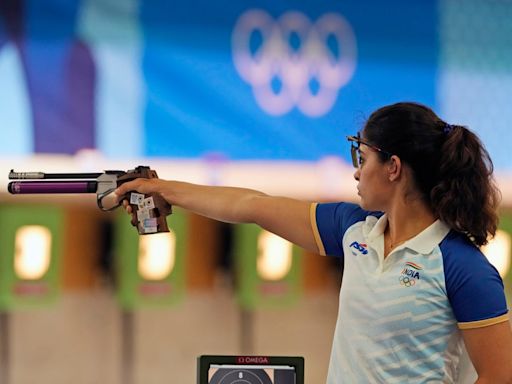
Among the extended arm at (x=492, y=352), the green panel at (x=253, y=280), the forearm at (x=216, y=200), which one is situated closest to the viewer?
the extended arm at (x=492, y=352)

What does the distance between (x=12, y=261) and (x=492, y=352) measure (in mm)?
2578

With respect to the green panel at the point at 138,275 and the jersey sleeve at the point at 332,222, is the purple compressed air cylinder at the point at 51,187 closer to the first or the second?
the jersey sleeve at the point at 332,222

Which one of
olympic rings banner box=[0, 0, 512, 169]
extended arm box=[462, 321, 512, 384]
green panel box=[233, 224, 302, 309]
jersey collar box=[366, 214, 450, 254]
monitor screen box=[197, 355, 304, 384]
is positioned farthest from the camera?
green panel box=[233, 224, 302, 309]

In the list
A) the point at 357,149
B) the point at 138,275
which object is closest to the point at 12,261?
the point at 138,275

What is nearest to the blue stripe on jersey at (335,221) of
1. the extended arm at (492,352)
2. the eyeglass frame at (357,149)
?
the eyeglass frame at (357,149)

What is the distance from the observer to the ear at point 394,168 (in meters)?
1.60

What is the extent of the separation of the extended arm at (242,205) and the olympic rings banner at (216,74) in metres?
1.58

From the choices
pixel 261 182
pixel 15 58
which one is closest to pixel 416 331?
pixel 261 182

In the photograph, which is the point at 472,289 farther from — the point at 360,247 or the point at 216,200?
the point at 216,200

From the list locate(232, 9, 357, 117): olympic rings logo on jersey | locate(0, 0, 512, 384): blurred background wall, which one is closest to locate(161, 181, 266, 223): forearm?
locate(0, 0, 512, 384): blurred background wall

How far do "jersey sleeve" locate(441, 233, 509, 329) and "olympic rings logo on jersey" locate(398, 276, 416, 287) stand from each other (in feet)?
0.19

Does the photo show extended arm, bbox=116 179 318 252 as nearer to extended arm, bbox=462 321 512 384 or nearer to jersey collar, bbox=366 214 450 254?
jersey collar, bbox=366 214 450 254

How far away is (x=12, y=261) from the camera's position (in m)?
3.67

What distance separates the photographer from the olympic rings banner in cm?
352
